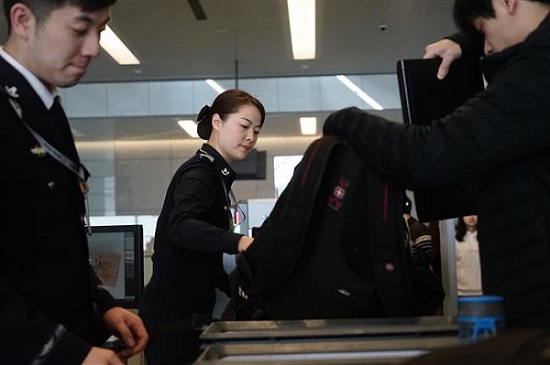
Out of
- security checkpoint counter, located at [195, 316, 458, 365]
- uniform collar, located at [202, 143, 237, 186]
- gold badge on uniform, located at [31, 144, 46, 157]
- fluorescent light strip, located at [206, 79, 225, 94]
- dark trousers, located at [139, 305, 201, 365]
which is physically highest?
fluorescent light strip, located at [206, 79, 225, 94]

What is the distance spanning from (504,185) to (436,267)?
1.97m

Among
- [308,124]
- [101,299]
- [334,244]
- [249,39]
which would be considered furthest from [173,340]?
[308,124]

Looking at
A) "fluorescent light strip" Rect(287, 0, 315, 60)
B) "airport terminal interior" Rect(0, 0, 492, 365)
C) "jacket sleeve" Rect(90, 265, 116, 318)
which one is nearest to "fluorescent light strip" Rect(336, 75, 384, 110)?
"airport terminal interior" Rect(0, 0, 492, 365)

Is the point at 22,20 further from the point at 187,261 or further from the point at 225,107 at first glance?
the point at 225,107

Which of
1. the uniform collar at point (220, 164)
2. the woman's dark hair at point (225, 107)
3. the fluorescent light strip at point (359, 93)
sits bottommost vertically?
the uniform collar at point (220, 164)

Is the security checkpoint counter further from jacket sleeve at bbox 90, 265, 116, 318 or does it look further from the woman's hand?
the woman's hand

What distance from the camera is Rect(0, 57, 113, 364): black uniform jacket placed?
1.12 m

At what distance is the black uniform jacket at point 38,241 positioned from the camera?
3.67 ft

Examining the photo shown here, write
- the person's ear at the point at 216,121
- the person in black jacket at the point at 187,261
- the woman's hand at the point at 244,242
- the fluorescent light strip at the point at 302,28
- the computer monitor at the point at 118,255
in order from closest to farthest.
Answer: the woman's hand at the point at 244,242 → the person in black jacket at the point at 187,261 → the person's ear at the point at 216,121 → the computer monitor at the point at 118,255 → the fluorescent light strip at the point at 302,28

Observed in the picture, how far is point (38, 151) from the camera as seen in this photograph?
1239 mm

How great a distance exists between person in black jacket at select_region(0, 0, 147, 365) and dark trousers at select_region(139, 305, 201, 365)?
2.67 feet

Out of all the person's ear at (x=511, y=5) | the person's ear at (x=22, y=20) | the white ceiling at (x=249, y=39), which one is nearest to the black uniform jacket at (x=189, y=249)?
the person's ear at (x=22, y=20)

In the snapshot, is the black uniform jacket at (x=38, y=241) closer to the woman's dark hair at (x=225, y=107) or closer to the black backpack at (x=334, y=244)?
the black backpack at (x=334, y=244)

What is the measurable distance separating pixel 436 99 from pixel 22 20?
0.88 metres
